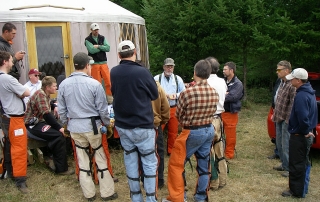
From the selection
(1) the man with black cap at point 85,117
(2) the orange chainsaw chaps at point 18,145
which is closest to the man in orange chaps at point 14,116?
(2) the orange chainsaw chaps at point 18,145

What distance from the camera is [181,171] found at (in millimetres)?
4055

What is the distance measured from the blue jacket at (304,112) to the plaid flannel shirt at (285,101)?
72 cm

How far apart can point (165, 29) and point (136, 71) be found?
25.2ft

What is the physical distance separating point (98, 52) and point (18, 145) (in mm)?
3310

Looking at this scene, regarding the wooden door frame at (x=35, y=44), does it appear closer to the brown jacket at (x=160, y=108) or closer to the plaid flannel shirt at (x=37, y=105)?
the plaid flannel shirt at (x=37, y=105)

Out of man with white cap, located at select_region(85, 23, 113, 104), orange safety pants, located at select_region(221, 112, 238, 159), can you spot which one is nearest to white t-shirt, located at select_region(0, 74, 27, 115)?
man with white cap, located at select_region(85, 23, 113, 104)

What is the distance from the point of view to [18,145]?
14.8 feet

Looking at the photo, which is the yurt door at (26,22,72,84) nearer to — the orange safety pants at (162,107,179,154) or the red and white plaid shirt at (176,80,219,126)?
the orange safety pants at (162,107,179,154)

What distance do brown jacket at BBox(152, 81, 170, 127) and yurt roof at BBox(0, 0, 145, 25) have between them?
4140 mm

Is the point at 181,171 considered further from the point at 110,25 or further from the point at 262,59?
the point at 262,59

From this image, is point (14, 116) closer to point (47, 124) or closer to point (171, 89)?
point (47, 124)

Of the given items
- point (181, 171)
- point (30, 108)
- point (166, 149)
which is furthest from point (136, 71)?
point (166, 149)

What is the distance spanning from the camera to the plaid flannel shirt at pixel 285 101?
15.9 feet

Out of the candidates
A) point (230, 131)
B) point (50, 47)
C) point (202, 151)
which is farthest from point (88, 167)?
point (50, 47)
